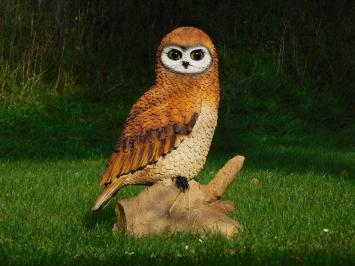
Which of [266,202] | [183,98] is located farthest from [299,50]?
[183,98]

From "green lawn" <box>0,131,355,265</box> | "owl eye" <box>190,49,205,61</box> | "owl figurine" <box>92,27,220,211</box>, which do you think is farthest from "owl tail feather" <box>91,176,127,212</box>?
"owl eye" <box>190,49,205,61</box>

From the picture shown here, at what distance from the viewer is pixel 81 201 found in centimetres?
697

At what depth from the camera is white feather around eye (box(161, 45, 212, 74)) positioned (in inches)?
217

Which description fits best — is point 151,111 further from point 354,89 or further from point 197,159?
point 354,89

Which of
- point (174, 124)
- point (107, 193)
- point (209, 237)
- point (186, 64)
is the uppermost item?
point (186, 64)

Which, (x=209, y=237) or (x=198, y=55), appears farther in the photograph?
(x=198, y=55)

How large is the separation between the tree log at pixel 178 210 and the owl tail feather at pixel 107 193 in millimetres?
90

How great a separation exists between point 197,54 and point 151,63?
8.97m

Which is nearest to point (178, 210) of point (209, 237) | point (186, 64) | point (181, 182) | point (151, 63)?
point (181, 182)

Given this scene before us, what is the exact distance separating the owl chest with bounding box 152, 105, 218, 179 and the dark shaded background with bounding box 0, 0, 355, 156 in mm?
5731

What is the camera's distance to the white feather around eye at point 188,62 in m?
5.50

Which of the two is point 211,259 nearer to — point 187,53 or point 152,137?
point 152,137

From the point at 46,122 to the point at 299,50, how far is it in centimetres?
497

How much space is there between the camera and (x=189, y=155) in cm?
539
